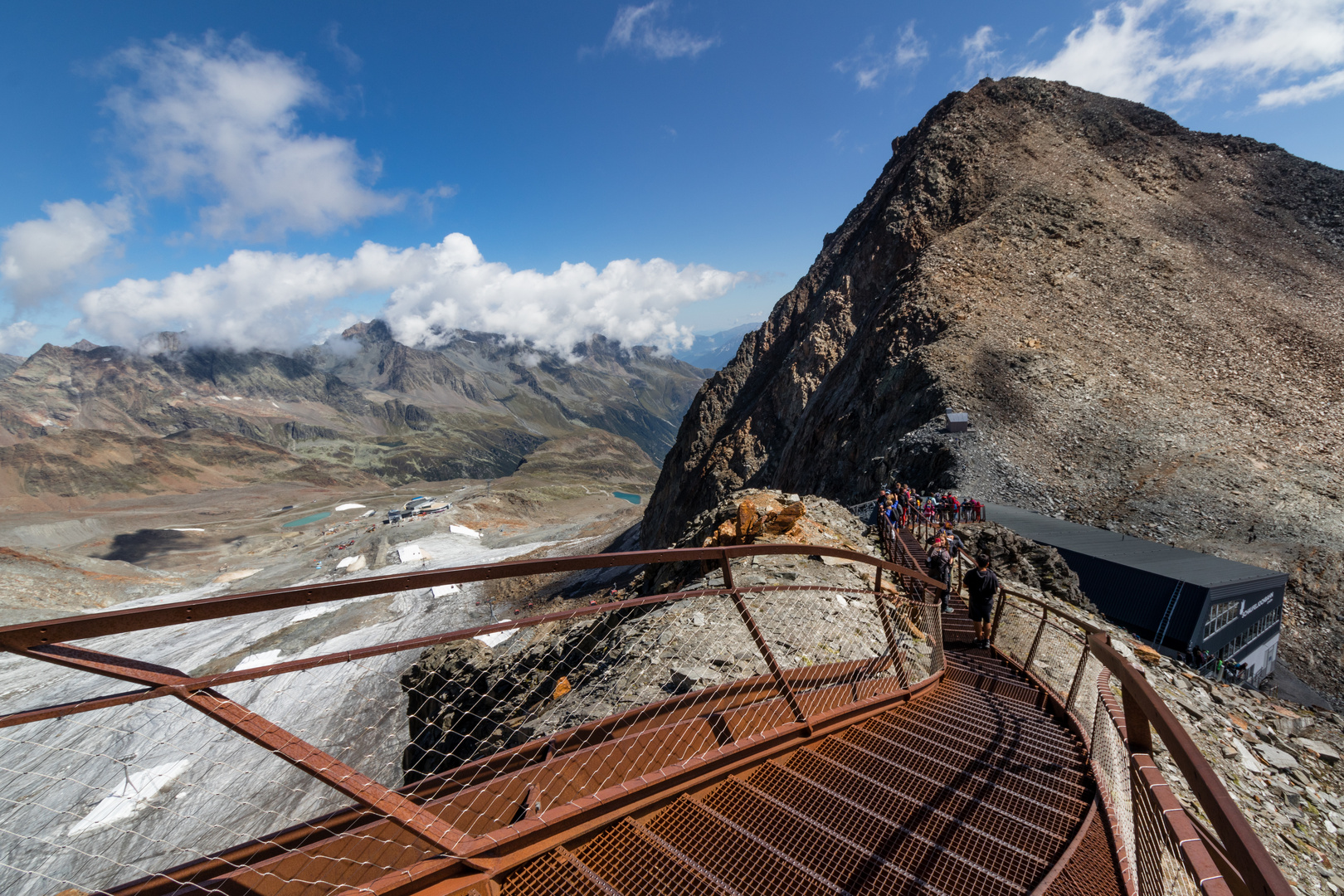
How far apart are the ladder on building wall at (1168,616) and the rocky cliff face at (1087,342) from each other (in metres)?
5.82

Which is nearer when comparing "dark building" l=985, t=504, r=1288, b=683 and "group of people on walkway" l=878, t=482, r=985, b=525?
"dark building" l=985, t=504, r=1288, b=683

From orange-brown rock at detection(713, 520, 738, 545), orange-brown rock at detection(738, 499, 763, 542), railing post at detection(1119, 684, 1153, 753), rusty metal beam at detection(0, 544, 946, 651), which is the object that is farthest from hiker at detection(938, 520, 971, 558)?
rusty metal beam at detection(0, 544, 946, 651)

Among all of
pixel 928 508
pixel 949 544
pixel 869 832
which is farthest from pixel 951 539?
pixel 869 832

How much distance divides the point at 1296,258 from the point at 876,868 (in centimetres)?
5053

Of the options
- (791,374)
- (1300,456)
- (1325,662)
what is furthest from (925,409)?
(791,374)

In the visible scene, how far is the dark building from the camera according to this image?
52.2 feet

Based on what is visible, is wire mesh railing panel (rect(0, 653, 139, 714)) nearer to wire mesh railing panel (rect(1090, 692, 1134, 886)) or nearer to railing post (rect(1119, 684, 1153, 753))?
wire mesh railing panel (rect(1090, 692, 1134, 886))

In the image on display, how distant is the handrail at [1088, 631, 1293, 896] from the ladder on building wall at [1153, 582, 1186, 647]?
17.6m

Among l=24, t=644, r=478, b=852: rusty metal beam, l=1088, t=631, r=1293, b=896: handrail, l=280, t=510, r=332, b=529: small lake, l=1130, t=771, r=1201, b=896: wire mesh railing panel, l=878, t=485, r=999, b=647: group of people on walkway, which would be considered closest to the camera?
l=1088, t=631, r=1293, b=896: handrail

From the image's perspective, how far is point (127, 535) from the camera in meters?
86.9

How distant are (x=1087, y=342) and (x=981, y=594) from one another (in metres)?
28.7

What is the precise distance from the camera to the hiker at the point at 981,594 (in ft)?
31.5

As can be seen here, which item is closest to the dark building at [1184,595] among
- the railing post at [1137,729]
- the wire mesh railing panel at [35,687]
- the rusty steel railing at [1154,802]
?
the rusty steel railing at [1154,802]

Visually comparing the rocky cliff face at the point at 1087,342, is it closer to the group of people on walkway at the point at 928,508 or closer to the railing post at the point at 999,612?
the group of people on walkway at the point at 928,508
